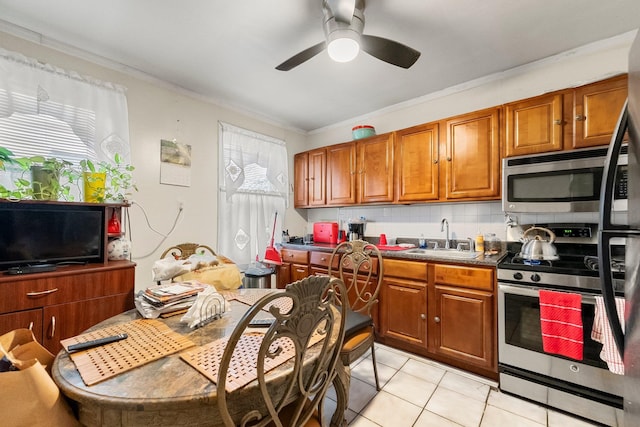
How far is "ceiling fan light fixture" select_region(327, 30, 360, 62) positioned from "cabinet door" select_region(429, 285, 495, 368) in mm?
1807

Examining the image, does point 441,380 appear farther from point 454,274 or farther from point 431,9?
point 431,9

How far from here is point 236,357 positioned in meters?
0.91

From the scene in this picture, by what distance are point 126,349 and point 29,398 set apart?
0.27m

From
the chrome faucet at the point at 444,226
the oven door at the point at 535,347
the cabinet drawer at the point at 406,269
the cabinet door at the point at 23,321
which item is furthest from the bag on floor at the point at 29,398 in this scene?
the chrome faucet at the point at 444,226

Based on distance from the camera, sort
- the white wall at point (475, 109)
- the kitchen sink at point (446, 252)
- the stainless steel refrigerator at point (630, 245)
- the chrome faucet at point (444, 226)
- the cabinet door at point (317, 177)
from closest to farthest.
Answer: the stainless steel refrigerator at point (630, 245) < the white wall at point (475, 109) < the kitchen sink at point (446, 252) < the chrome faucet at point (444, 226) < the cabinet door at point (317, 177)

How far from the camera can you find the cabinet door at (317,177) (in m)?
3.43

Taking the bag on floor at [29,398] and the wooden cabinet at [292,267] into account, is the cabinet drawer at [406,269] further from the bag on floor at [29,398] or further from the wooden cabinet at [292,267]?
the bag on floor at [29,398]

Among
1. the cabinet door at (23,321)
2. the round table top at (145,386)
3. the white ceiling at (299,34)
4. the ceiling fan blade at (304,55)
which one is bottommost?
the cabinet door at (23,321)

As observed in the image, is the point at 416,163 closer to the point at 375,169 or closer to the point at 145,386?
the point at 375,169

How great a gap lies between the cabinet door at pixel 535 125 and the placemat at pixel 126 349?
2502 mm

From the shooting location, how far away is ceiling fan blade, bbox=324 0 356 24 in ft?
4.84

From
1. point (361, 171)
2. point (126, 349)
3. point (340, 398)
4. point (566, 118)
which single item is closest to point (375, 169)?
point (361, 171)

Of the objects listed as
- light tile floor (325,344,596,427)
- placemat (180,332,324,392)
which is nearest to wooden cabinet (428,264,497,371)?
light tile floor (325,344,596,427)

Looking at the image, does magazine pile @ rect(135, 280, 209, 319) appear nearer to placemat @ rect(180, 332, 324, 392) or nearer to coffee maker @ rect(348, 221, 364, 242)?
placemat @ rect(180, 332, 324, 392)
